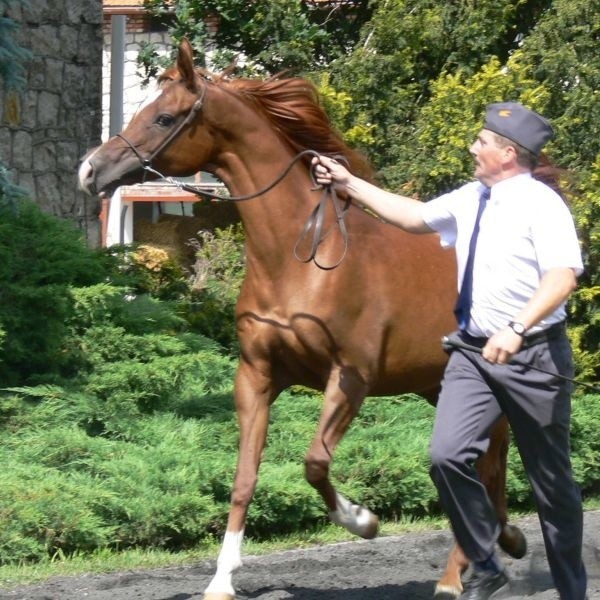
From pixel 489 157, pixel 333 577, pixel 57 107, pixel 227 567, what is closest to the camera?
pixel 489 157

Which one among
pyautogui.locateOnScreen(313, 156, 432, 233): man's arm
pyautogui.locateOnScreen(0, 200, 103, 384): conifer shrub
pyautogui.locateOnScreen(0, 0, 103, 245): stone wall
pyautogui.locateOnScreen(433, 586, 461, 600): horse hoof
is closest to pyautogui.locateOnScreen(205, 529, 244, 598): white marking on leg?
pyautogui.locateOnScreen(433, 586, 461, 600): horse hoof

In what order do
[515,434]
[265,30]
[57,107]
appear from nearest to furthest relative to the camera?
1. [515,434]
2. [57,107]
3. [265,30]

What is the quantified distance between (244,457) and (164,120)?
157 cm

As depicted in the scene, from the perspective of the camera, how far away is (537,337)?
5031 millimetres

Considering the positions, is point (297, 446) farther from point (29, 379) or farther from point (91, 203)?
point (91, 203)

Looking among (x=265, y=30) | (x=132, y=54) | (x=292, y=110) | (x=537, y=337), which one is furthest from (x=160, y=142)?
(x=132, y=54)

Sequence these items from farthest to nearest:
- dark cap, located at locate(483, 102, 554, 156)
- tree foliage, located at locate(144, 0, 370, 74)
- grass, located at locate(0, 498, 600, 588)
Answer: tree foliage, located at locate(144, 0, 370, 74) < grass, located at locate(0, 498, 600, 588) < dark cap, located at locate(483, 102, 554, 156)

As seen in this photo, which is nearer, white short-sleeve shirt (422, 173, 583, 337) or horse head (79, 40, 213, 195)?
white short-sleeve shirt (422, 173, 583, 337)

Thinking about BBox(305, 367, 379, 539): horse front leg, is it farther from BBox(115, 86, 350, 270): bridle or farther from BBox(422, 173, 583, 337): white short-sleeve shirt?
BBox(422, 173, 583, 337): white short-sleeve shirt

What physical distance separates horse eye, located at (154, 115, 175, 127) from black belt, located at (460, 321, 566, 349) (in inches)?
71.1

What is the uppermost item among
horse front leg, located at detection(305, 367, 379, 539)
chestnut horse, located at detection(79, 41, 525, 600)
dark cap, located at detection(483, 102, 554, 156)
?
dark cap, located at detection(483, 102, 554, 156)

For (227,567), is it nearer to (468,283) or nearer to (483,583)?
(483,583)

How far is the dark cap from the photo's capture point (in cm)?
499

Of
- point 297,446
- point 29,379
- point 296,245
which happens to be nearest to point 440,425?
point 296,245
